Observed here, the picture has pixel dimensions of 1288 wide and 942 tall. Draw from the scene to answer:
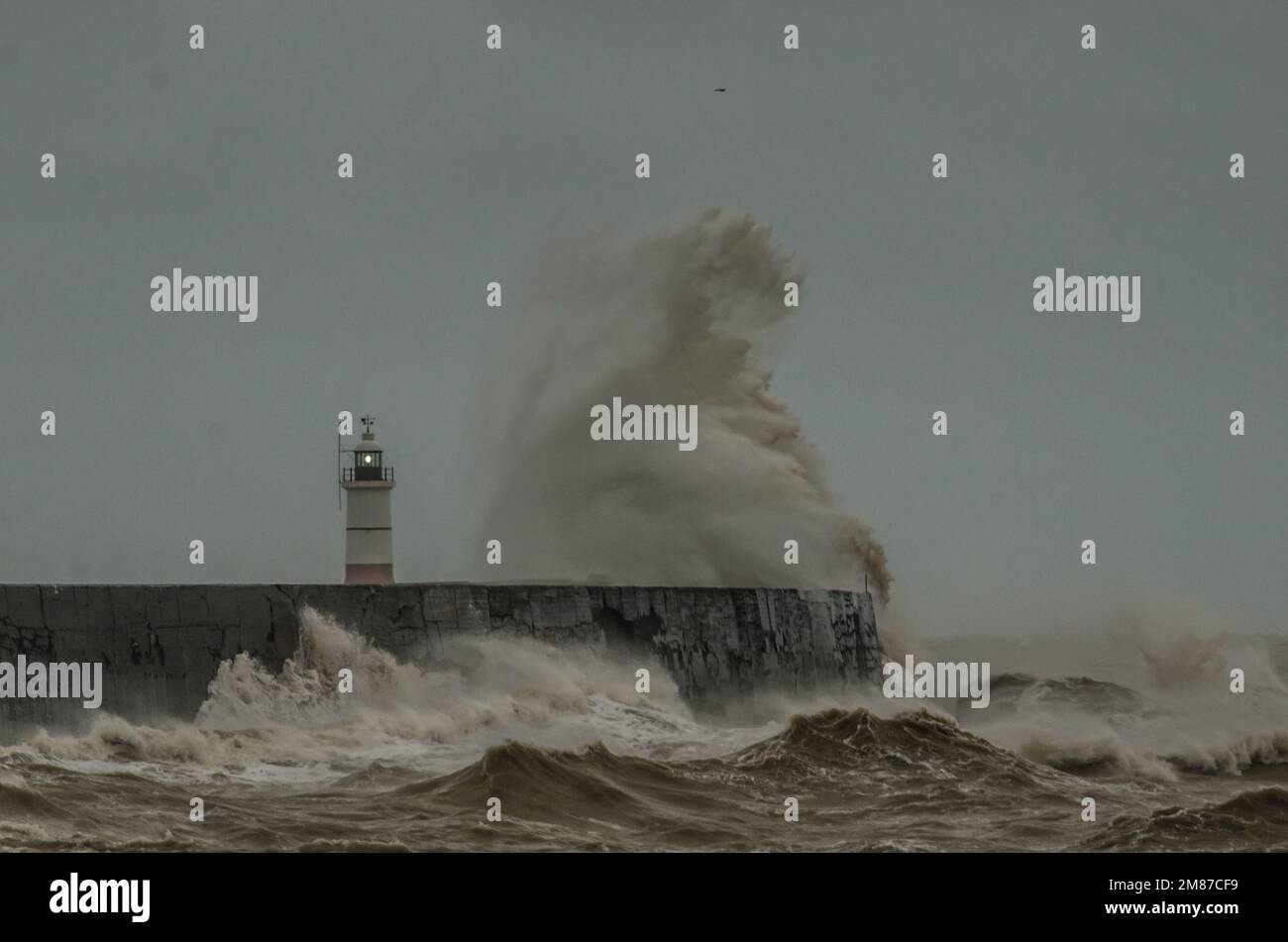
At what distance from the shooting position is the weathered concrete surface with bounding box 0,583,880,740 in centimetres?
1866

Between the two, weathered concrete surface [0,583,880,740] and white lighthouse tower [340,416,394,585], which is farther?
white lighthouse tower [340,416,394,585]

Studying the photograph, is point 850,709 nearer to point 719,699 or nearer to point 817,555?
point 719,699

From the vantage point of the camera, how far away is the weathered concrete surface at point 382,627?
1866 cm

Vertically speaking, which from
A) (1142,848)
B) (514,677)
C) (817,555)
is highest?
(817,555)

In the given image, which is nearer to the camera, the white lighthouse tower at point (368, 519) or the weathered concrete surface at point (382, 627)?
the weathered concrete surface at point (382, 627)

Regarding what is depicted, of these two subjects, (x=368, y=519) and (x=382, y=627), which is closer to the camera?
(x=382, y=627)

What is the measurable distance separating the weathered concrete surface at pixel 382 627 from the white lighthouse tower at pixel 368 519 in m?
4.06

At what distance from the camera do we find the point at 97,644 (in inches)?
739

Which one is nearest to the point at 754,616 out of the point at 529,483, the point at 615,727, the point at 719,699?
the point at 719,699

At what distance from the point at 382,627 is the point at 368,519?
5.14 meters

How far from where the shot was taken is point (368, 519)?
2509cm

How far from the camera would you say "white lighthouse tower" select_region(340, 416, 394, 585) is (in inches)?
982

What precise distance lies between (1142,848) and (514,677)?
777cm

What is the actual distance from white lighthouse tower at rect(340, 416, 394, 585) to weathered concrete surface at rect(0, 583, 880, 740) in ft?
13.3
